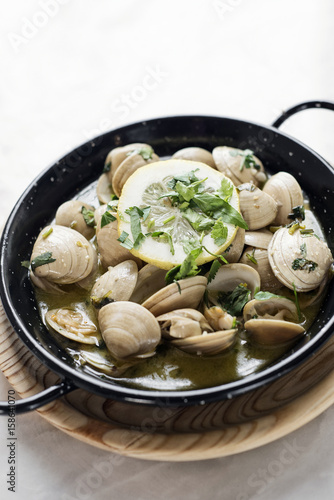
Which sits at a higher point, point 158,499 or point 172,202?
point 172,202

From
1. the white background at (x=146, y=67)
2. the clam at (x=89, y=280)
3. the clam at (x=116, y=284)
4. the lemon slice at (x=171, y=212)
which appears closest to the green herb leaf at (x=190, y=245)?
the lemon slice at (x=171, y=212)

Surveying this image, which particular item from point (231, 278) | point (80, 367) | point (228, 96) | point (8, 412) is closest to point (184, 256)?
point (231, 278)

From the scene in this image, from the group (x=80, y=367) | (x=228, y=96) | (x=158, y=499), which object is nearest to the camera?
(x=158, y=499)

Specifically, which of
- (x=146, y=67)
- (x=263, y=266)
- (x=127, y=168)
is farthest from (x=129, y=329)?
(x=146, y=67)

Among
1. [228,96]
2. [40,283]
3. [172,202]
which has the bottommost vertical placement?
[40,283]

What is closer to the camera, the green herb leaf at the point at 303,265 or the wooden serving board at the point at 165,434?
the wooden serving board at the point at 165,434

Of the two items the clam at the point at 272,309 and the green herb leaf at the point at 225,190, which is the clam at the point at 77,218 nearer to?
the green herb leaf at the point at 225,190

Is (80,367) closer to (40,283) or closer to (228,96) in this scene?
(40,283)
